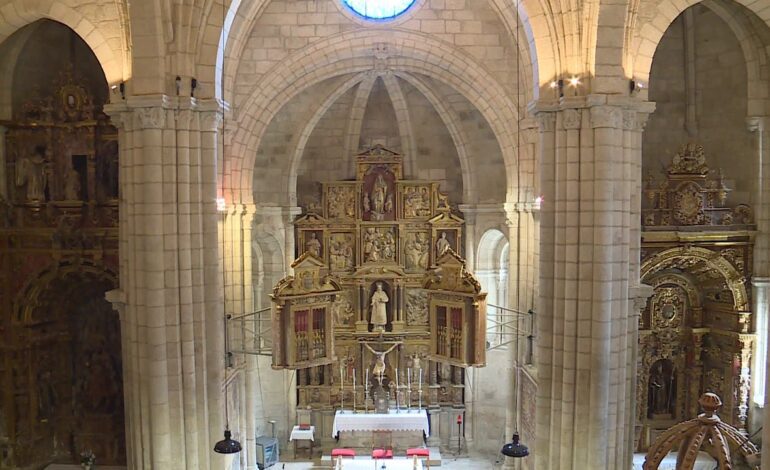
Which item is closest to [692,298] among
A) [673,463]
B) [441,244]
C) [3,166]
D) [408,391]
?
[673,463]

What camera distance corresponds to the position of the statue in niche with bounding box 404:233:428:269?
68.3 feet

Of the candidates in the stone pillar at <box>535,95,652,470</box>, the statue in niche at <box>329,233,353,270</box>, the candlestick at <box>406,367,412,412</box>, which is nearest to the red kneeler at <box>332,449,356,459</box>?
the candlestick at <box>406,367,412,412</box>

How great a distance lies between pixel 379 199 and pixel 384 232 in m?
1.03

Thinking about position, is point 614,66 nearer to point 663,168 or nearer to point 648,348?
point 663,168

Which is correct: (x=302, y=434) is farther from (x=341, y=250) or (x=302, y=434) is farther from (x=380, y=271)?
(x=341, y=250)

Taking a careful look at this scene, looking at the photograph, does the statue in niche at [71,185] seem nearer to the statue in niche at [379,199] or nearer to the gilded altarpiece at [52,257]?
the gilded altarpiece at [52,257]

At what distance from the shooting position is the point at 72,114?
606 inches

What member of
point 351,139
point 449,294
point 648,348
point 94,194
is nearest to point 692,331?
point 648,348

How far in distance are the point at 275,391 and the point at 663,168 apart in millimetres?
12733

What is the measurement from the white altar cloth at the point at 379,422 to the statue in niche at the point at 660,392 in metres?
5.97

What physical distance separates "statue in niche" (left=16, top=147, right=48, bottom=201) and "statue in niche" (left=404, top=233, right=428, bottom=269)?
33.6 ft

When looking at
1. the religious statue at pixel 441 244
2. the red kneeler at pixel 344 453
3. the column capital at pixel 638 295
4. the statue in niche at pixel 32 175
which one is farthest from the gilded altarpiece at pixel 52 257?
the column capital at pixel 638 295

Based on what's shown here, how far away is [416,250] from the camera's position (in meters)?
20.8

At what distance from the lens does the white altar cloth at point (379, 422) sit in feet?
60.5
